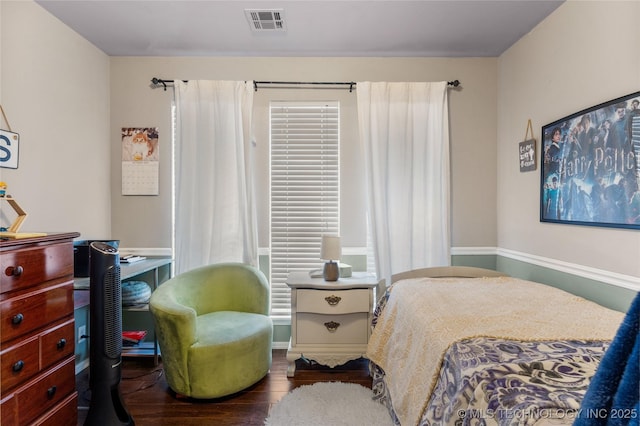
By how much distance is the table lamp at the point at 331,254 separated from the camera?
254cm

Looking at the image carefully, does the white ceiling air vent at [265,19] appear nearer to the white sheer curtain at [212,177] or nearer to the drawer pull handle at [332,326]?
the white sheer curtain at [212,177]

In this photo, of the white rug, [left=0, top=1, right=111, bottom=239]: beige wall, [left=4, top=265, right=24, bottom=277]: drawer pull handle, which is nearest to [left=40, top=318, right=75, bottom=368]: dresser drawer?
[left=4, top=265, right=24, bottom=277]: drawer pull handle

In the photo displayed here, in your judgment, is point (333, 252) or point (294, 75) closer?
point (333, 252)

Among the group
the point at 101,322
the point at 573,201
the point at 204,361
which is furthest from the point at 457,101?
the point at 101,322

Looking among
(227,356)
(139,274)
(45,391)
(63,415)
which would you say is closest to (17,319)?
(45,391)

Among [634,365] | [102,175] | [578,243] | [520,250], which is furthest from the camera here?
[102,175]

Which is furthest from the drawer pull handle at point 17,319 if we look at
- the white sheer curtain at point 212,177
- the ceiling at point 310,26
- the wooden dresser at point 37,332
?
the ceiling at point 310,26

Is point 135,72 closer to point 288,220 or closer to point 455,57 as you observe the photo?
point 288,220

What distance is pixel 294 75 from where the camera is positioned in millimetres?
2957

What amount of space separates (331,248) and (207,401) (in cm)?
142

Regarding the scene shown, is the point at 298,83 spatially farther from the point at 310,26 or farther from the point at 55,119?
the point at 55,119

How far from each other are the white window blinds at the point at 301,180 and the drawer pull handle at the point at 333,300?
587 mm

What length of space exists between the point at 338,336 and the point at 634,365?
2130 mm

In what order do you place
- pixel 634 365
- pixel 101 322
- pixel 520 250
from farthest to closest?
pixel 520 250
pixel 101 322
pixel 634 365
